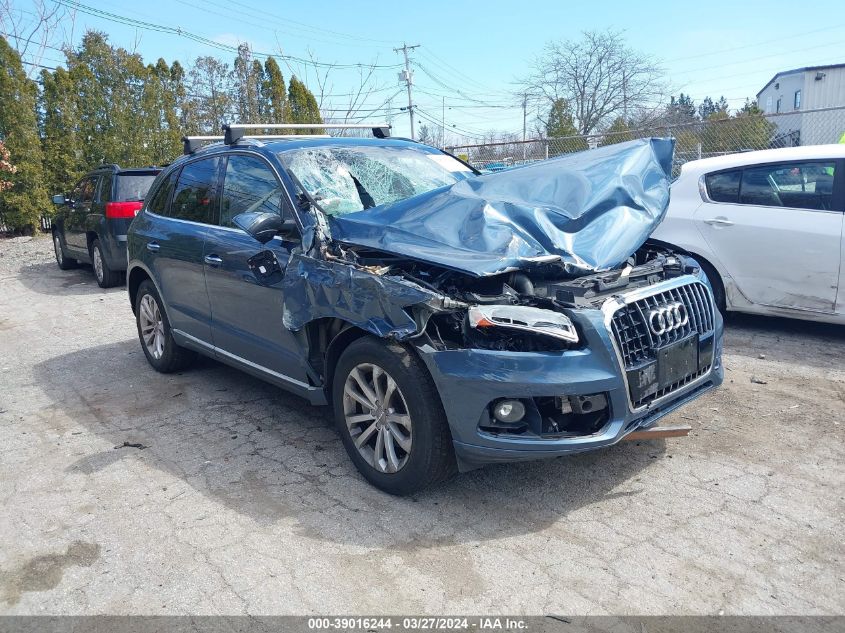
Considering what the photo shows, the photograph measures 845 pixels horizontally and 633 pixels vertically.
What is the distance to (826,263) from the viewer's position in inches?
222

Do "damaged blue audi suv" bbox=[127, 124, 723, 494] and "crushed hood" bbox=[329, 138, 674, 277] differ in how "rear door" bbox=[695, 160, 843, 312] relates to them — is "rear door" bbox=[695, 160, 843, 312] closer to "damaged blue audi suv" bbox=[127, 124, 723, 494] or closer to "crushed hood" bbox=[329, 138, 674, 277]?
"damaged blue audi suv" bbox=[127, 124, 723, 494]

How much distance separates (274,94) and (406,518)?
71.8 ft

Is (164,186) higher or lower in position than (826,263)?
higher

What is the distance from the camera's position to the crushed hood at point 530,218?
3.49 meters

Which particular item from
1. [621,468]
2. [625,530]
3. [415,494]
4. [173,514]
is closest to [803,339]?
[621,468]

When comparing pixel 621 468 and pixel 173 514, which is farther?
pixel 621 468

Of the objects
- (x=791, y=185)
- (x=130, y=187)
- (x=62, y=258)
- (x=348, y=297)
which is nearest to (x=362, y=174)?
(x=348, y=297)

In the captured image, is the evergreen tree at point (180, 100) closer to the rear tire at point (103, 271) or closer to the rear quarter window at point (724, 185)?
the rear tire at point (103, 271)

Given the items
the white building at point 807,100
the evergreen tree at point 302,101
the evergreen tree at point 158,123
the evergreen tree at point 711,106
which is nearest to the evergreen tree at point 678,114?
the white building at point 807,100

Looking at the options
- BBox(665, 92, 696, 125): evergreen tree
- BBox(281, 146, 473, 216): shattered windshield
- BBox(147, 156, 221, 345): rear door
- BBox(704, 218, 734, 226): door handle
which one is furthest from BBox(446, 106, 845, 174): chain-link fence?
BBox(665, 92, 696, 125): evergreen tree

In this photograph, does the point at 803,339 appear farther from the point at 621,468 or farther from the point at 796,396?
the point at 621,468

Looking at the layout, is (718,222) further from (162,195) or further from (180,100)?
(180,100)

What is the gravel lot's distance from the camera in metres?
2.87

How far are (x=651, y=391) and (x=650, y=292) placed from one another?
1.64 ft
